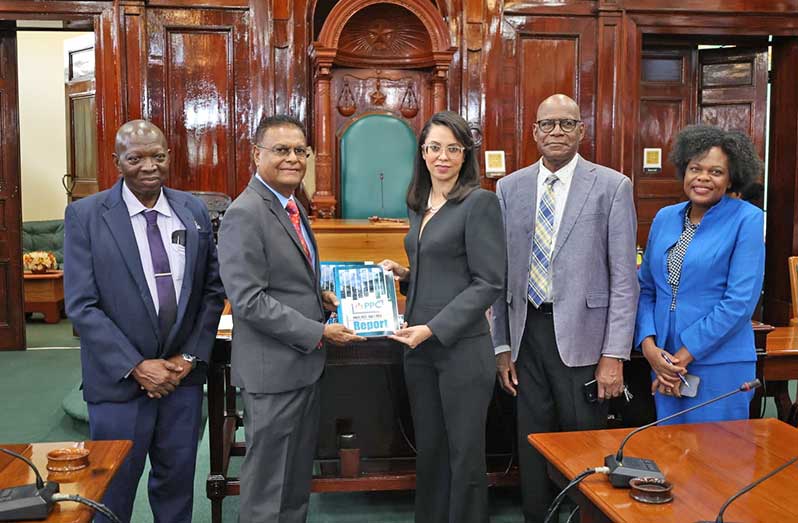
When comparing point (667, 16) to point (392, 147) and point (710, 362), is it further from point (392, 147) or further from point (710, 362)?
point (710, 362)

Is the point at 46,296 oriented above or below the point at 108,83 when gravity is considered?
below

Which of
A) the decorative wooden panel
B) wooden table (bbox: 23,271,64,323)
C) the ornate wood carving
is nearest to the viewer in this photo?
the decorative wooden panel

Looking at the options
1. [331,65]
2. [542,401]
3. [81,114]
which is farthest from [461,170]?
[81,114]

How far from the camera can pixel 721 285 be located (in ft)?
7.57

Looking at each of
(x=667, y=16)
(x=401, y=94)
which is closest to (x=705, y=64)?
(x=667, y=16)

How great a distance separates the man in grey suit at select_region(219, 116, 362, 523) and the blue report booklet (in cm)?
9

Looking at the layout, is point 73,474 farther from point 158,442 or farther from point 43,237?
point 43,237

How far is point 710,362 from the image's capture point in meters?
2.31

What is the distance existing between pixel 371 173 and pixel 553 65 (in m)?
1.68

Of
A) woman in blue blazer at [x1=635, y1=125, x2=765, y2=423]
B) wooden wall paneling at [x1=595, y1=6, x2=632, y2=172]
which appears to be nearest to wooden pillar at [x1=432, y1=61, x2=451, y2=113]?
wooden wall paneling at [x1=595, y1=6, x2=632, y2=172]

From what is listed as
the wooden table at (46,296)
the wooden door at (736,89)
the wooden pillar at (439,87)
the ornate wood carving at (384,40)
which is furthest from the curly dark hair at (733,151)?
the wooden table at (46,296)

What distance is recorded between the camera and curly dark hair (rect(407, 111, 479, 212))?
7.33ft

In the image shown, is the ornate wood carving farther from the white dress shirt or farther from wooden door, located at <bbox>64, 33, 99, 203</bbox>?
the white dress shirt

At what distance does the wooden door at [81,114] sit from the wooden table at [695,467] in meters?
6.14
